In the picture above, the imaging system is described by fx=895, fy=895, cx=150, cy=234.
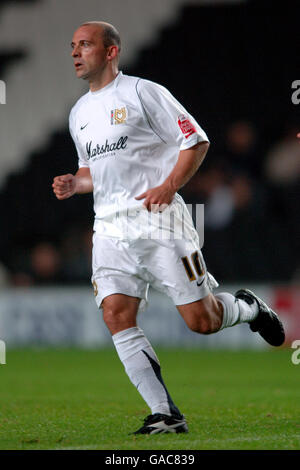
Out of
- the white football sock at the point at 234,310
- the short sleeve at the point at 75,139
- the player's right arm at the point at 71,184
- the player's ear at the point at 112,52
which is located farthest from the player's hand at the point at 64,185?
the white football sock at the point at 234,310

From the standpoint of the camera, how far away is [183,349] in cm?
1281

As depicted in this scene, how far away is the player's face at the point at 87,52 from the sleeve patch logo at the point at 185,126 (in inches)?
23.9

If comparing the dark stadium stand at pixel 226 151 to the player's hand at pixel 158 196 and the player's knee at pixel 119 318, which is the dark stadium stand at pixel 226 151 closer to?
the player's knee at pixel 119 318

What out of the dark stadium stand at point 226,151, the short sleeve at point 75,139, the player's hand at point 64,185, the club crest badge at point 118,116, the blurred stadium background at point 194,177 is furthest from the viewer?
the dark stadium stand at point 226,151

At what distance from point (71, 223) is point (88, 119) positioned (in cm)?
977

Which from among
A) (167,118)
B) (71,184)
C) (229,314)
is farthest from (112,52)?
(229,314)

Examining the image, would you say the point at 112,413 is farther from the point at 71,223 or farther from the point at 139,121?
the point at 71,223

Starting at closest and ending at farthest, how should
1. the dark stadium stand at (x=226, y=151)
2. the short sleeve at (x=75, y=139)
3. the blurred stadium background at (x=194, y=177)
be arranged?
the short sleeve at (x=75, y=139), the blurred stadium background at (x=194, y=177), the dark stadium stand at (x=226, y=151)

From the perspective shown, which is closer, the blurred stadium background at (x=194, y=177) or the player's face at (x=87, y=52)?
the player's face at (x=87, y=52)

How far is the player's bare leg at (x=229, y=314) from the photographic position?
16.6 ft

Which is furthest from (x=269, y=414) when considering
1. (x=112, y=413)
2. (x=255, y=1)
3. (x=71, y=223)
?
(x=255, y=1)

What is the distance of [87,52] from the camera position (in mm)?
5234

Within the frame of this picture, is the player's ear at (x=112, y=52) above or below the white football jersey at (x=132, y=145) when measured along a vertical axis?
above

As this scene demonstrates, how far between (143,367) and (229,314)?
64 cm
